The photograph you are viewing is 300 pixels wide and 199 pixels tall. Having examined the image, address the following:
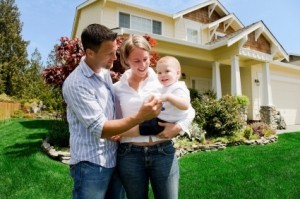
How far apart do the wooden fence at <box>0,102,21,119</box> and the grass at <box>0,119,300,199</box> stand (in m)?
12.4

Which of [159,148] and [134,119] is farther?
[159,148]

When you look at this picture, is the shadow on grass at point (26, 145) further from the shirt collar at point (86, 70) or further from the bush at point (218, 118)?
the shirt collar at point (86, 70)

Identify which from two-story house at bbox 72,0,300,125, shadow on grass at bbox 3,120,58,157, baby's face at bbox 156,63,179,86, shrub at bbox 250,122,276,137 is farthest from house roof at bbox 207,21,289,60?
baby's face at bbox 156,63,179,86

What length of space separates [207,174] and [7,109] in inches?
701

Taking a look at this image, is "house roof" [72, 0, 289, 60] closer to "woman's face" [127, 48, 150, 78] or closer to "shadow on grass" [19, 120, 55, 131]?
"shadow on grass" [19, 120, 55, 131]

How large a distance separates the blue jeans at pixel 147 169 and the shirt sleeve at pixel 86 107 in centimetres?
36

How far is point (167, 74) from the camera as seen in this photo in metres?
2.49

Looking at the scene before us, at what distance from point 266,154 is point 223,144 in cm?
175

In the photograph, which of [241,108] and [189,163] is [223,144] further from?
[241,108]

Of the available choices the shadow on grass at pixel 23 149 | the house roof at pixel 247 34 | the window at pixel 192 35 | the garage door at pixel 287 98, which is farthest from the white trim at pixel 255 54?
the shadow on grass at pixel 23 149

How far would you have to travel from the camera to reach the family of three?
210 cm

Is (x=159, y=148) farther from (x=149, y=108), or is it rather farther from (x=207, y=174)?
(x=207, y=174)

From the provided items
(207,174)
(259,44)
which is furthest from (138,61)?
(259,44)

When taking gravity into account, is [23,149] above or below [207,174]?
above
